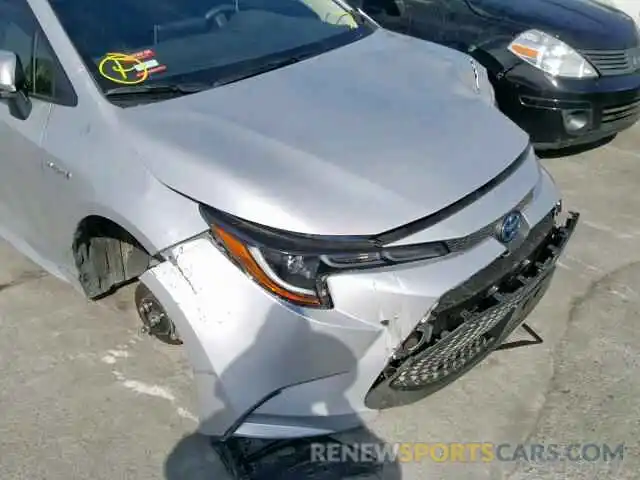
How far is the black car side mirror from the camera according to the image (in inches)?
101

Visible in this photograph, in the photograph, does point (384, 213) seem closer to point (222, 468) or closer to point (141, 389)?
point (222, 468)

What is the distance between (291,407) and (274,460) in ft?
1.22

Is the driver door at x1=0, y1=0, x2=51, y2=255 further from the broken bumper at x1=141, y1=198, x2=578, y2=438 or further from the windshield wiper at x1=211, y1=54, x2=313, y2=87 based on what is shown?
the broken bumper at x1=141, y1=198, x2=578, y2=438

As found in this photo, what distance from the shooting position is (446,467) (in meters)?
2.54

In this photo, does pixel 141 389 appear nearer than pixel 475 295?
No

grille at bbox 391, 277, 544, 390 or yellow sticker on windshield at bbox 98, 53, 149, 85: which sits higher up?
yellow sticker on windshield at bbox 98, 53, 149, 85

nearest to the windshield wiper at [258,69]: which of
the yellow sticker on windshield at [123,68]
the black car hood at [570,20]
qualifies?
the yellow sticker on windshield at [123,68]

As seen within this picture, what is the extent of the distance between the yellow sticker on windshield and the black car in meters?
2.53

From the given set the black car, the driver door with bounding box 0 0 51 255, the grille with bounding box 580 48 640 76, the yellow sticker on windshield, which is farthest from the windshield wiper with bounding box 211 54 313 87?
the grille with bounding box 580 48 640 76

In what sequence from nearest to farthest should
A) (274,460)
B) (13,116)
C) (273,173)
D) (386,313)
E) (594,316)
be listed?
(386,313), (273,173), (274,460), (13,116), (594,316)

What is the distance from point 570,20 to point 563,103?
0.71 metres

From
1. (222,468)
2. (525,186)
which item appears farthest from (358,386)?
(525,186)

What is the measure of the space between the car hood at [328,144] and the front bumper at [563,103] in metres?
1.56

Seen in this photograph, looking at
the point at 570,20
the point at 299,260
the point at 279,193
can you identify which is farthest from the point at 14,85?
the point at 570,20
